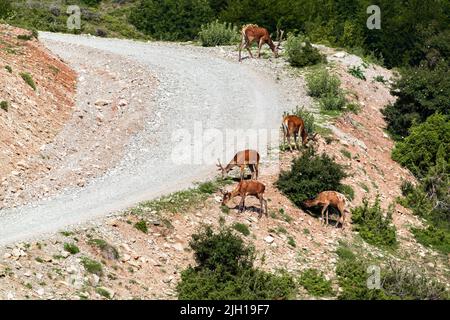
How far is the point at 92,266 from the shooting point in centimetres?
2161

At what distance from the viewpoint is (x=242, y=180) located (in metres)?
26.2

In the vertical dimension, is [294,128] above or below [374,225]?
above

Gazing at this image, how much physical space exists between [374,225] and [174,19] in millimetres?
39355

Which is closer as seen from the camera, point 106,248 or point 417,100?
point 106,248

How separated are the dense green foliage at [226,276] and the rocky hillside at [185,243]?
397 millimetres

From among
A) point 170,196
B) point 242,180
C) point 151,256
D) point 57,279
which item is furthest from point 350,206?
point 57,279

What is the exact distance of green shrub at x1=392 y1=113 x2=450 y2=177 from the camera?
34.3 meters

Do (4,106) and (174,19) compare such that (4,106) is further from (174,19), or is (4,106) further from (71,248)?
(174,19)

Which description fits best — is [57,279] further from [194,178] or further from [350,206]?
[350,206]

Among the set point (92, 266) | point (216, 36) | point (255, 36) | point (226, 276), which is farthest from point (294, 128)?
point (216, 36)

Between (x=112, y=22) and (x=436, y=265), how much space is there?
142 ft

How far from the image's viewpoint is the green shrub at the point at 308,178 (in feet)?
91.9

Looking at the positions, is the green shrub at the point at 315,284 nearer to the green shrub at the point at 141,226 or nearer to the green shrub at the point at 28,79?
the green shrub at the point at 141,226
